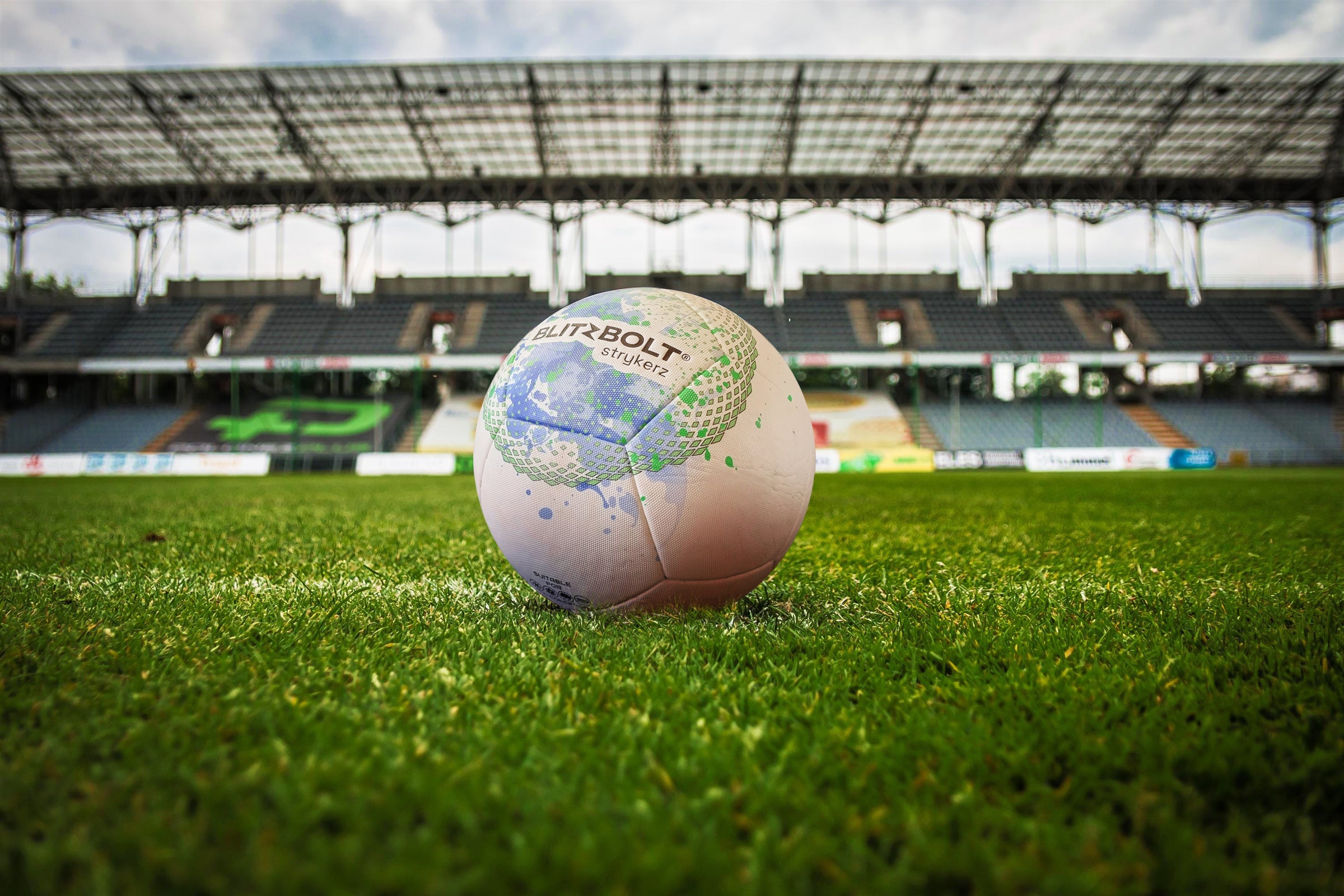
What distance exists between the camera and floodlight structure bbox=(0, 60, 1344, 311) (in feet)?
77.5

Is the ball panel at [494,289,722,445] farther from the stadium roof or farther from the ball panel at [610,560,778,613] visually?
the stadium roof

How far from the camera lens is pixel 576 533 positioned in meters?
2.35

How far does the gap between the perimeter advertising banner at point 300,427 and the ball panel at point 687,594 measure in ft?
83.9

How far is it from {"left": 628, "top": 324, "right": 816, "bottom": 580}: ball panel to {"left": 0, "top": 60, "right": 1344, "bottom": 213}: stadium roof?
77.5 feet

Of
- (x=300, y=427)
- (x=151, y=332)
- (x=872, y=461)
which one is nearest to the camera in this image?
(x=872, y=461)

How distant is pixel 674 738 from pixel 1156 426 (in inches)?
1296

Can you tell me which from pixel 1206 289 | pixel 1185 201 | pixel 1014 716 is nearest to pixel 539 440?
pixel 1014 716

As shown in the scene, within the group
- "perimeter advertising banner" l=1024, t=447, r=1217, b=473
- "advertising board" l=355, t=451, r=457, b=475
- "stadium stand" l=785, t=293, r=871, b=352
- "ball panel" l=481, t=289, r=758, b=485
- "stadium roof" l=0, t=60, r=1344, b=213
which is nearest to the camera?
"ball panel" l=481, t=289, r=758, b=485

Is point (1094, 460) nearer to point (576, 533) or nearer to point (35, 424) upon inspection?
point (576, 533)

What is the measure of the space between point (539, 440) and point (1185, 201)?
36674 millimetres

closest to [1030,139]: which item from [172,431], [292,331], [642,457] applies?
[292,331]

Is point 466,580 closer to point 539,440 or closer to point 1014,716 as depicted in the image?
point 539,440

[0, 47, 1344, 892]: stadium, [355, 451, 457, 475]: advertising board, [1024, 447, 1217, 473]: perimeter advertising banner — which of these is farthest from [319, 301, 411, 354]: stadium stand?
[1024, 447, 1217, 473]: perimeter advertising banner

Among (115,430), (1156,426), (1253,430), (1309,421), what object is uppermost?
(115,430)
